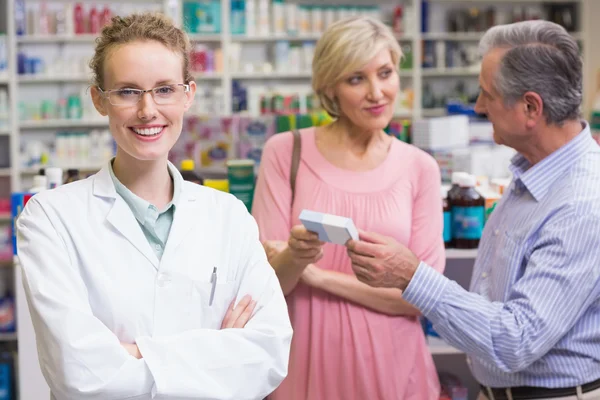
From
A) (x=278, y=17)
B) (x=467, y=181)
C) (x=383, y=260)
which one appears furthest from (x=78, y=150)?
(x=383, y=260)

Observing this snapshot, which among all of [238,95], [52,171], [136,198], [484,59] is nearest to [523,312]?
[484,59]

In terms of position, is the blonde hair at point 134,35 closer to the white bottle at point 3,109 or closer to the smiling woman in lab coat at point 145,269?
the smiling woman in lab coat at point 145,269

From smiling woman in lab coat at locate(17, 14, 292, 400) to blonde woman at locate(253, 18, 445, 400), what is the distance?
0.66 m

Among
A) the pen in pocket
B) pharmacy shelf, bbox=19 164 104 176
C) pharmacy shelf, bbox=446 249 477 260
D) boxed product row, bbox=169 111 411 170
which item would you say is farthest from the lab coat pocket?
pharmacy shelf, bbox=19 164 104 176

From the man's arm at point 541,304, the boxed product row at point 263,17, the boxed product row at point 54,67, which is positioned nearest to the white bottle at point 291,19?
the boxed product row at point 263,17

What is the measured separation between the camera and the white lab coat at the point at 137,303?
5.01 ft

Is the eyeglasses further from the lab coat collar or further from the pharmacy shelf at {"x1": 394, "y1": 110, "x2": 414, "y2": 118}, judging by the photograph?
the pharmacy shelf at {"x1": 394, "y1": 110, "x2": 414, "y2": 118}

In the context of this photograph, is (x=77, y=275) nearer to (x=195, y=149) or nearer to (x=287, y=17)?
(x=195, y=149)

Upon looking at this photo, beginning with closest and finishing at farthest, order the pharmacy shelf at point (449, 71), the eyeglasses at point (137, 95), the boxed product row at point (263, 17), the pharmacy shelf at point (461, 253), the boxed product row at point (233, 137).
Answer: the eyeglasses at point (137, 95), the pharmacy shelf at point (461, 253), the boxed product row at point (233, 137), the boxed product row at point (263, 17), the pharmacy shelf at point (449, 71)

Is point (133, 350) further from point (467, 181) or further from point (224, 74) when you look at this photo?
point (224, 74)

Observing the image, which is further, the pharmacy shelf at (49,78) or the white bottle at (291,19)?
the white bottle at (291,19)

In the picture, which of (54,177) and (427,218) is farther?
(54,177)

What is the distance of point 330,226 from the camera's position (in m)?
2.10

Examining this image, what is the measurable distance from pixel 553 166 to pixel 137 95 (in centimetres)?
104
